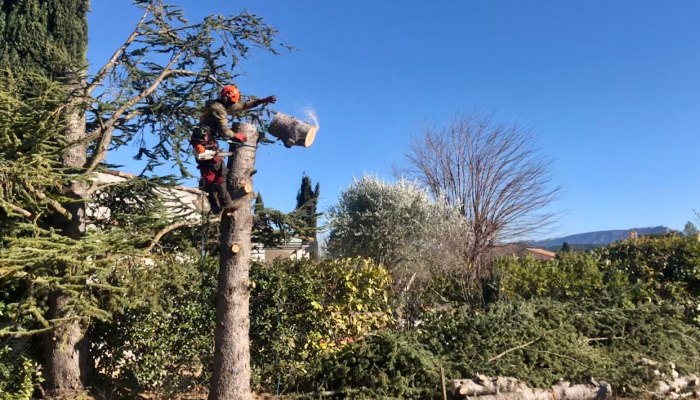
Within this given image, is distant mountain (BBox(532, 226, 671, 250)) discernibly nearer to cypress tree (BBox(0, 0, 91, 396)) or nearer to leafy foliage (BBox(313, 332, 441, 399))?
leafy foliage (BBox(313, 332, 441, 399))

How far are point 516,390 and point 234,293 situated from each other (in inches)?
119

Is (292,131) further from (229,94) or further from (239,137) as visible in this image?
(229,94)

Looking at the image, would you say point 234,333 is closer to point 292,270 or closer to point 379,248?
point 292,270

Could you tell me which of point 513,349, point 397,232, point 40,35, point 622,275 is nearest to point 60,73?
point 40,35

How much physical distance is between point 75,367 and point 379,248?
788 cm

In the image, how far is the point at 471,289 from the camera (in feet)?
36.4

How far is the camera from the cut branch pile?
16.3 feet

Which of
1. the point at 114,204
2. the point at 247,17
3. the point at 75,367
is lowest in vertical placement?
the point at 75,367

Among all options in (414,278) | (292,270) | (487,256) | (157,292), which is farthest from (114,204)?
(487,256)

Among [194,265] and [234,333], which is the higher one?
[194,265]

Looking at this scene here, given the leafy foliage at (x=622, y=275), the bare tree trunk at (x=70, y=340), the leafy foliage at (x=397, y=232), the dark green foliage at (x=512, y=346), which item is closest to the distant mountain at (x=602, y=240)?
the leafy foliage at (x=622, y=275)

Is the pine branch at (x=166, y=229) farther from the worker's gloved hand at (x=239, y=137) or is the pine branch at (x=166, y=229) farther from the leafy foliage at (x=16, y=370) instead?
the leafy foliage at (x=16, y=370)

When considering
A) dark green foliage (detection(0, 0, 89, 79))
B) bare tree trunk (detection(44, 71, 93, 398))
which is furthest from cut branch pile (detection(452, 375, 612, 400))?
dark green foliage (detection(0, 0, 89, 79))

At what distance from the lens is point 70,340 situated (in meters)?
5.35
